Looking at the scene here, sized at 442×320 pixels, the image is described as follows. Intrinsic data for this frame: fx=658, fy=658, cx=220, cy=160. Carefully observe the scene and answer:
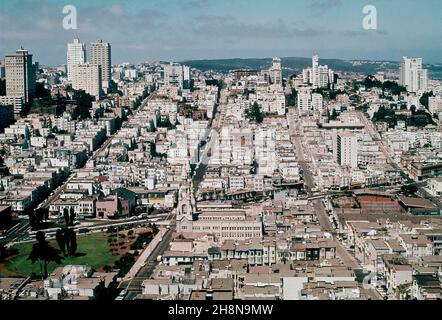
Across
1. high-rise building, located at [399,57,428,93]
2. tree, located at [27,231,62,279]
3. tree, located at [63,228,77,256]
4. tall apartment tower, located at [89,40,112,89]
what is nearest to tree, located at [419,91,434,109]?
high-rise building, located at [399,57,428,93]

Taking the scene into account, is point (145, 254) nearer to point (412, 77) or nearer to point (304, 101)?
point (304, 101)

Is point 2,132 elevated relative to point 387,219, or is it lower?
elevated

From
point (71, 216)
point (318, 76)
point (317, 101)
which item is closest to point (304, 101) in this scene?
point (317, 101)

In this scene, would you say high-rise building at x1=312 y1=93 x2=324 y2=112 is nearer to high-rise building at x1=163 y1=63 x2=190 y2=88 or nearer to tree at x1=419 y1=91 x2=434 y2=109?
tree at x1=419 y1=91 x2=434 y2=109

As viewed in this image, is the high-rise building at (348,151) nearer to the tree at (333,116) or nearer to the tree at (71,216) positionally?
the tree at (333,116)
